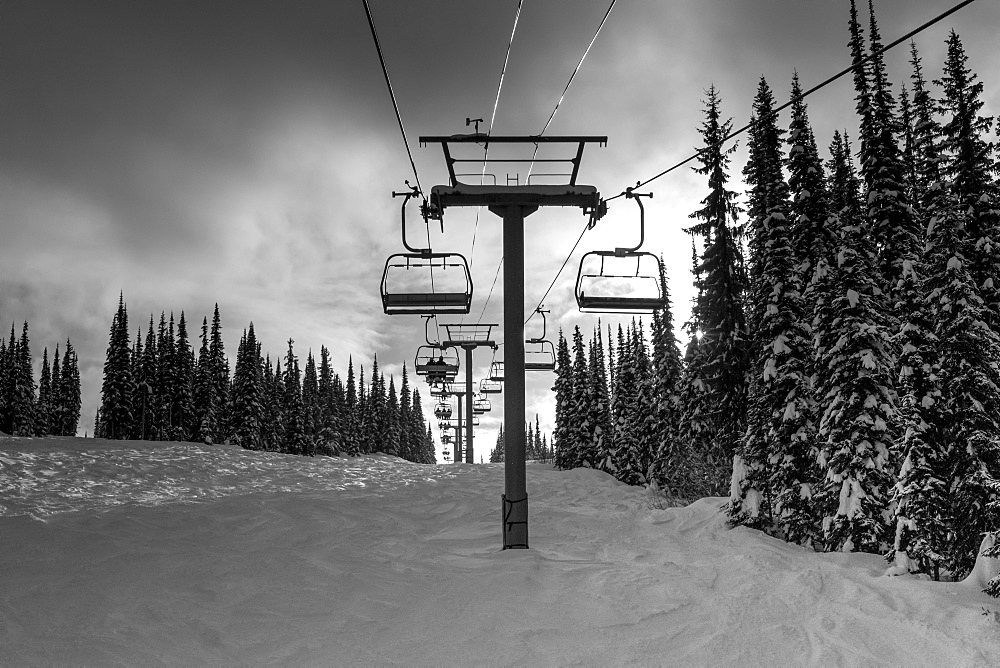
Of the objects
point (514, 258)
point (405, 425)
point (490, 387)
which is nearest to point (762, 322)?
point (514, 258)

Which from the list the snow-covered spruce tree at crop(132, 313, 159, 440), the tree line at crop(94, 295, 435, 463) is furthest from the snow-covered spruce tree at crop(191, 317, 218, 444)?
the snow-covered spruce tree at crop(132, 313, 159, 440)

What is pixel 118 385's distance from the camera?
7112 centimetres

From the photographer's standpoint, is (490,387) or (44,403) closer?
(490,387)

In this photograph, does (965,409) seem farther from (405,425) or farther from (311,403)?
(405,425)

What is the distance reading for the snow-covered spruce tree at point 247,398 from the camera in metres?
61.0

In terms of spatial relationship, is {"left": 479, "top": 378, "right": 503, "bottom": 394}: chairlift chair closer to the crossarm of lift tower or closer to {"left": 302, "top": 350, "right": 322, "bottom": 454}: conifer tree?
{"left": 302, "top": 350, "right": 322, "bottom": 454}: conifer tree

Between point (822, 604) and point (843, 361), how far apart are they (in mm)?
10686

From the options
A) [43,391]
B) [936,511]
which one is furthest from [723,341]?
[43,391]

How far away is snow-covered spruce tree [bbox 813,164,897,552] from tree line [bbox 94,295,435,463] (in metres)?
53.9

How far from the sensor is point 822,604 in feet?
29.7

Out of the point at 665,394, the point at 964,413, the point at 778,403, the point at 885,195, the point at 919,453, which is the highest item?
the point at 885,195

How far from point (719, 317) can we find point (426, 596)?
17.6 meters

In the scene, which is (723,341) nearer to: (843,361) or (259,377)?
(843,361)

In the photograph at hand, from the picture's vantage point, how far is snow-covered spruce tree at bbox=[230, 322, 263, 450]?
6104 cm
